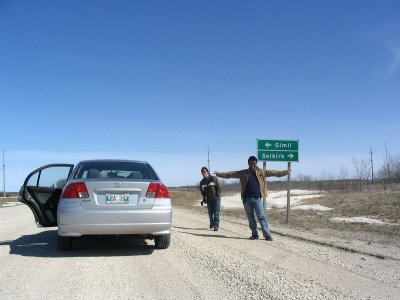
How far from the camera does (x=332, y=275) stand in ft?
20.4

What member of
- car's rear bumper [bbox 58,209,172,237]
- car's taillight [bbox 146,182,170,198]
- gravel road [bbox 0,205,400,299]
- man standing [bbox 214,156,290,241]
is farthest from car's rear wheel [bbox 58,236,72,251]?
man standing [bbox 214,156,290,241]

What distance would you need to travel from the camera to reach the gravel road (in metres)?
5.25

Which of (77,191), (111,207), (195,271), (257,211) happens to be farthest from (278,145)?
(195,271)

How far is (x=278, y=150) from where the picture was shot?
15.2 meters

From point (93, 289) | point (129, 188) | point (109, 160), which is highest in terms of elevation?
point (109, 160)

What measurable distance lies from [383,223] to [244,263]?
8.50 meters

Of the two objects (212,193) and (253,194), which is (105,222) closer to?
(253,194)

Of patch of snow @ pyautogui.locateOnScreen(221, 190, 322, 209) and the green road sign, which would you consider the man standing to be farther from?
patch of snow @ pyautogui.locateOnScreen(221, 190, 322, 209)

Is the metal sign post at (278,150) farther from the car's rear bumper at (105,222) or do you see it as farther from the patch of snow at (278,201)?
the patch of snow at (278,201)

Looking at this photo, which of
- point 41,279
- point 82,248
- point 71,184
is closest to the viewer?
point 41,279

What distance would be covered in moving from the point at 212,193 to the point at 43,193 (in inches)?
205

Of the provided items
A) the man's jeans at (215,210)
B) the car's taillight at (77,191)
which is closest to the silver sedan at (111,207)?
the car's taillight at (77,191)

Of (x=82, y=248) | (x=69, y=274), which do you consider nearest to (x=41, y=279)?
Result: (x=69, y=274)

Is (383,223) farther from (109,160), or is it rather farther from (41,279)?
(41,279)
